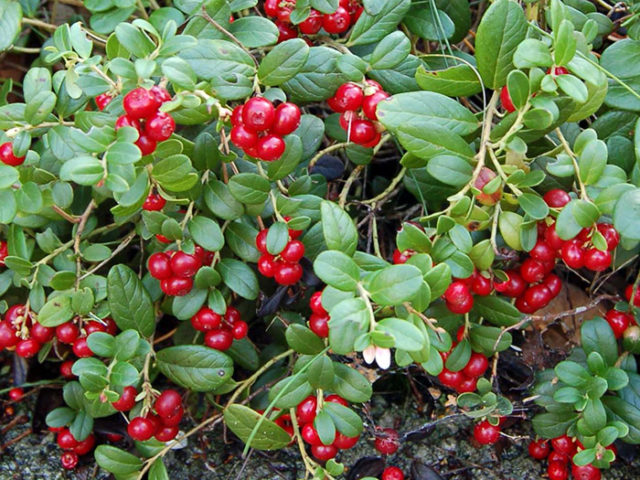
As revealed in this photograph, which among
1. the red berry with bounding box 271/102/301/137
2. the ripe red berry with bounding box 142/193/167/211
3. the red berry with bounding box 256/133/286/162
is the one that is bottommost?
the ripe red berry with bounding box 142/193/167/211

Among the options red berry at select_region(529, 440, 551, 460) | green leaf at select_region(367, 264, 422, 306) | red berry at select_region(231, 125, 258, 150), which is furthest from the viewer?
red berry at select_region(529, 440, 551, 460)

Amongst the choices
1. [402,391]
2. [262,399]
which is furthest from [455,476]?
[262,399]

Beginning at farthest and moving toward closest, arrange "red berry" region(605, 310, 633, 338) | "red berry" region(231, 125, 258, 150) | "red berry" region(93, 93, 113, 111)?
"red berry" region(605, 310, 633, 338), "red berry" region(93, 93, 113, 111), "red berry" region(231, 125, 258, 150)

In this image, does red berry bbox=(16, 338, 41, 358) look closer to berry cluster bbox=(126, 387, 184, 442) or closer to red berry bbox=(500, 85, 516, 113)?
berry cluster bbox=(126, 387, 184, 442)

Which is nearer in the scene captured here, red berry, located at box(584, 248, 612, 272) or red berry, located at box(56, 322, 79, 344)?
red berry, located at box(584, 248, 612, 272)

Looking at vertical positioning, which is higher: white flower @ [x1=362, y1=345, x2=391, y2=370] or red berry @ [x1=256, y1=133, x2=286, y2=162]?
red berry @ [x1=256, y1=133, x2=286, y2=162]

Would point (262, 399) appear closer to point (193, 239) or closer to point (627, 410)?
point (193, 239)

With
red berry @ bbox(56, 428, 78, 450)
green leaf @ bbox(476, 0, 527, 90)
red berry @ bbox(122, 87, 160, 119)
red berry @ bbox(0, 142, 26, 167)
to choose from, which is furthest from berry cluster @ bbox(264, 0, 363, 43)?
red berry @ bbox(56, 428, 78, 450)
